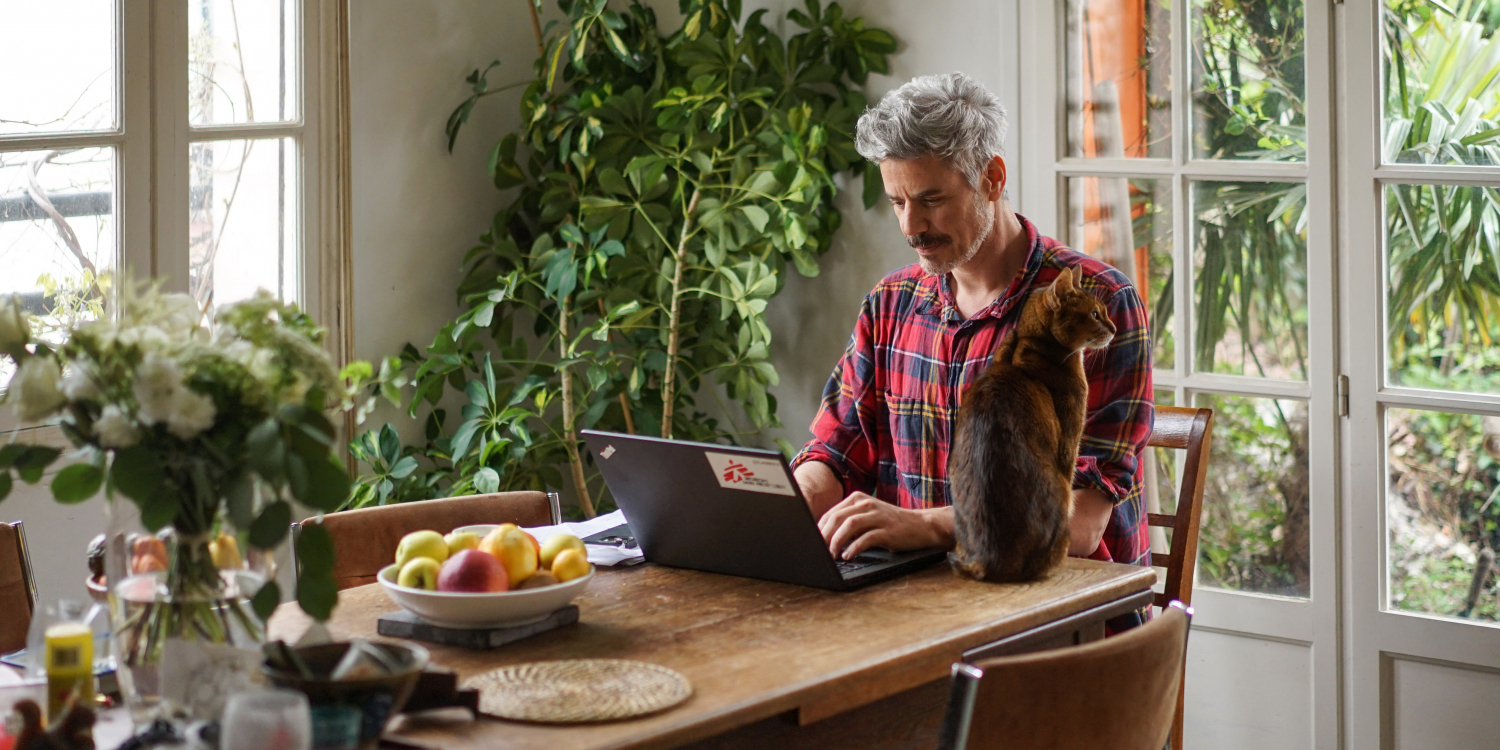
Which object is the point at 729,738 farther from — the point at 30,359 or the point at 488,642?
the point at 30,359

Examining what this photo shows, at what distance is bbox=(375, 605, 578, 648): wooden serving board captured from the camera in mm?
1543

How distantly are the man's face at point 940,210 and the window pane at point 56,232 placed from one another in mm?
1433

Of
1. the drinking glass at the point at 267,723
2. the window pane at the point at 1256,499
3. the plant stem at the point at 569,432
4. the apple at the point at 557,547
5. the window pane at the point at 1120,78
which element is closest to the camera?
the drinking glass at the point at 267,723

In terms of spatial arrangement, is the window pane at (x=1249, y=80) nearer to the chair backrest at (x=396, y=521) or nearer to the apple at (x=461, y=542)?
the chair backrest at (x=396, y=521)

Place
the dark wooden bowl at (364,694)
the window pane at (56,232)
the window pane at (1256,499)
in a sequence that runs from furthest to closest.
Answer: the window pane at (1256,499) < the window pane at (56,232) < the dark wooden bowl at (364,694)

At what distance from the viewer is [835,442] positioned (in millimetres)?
2373

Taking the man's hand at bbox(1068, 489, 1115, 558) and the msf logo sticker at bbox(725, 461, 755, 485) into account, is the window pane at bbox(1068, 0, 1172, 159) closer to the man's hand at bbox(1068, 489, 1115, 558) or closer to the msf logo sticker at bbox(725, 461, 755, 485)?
the man's hand at bbox(1068, 489, 1115, 558)

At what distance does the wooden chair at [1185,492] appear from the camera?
8.01ft

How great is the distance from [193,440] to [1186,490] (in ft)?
5.79

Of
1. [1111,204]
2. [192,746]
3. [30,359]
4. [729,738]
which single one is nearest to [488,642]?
[729,738]

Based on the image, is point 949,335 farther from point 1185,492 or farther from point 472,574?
point 472,574

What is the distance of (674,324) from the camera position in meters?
3.24

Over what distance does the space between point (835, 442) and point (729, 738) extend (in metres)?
0.97

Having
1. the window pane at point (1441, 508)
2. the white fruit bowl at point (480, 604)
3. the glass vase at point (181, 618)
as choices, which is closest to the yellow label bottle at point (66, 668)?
the glass vase at point (181, 618)
